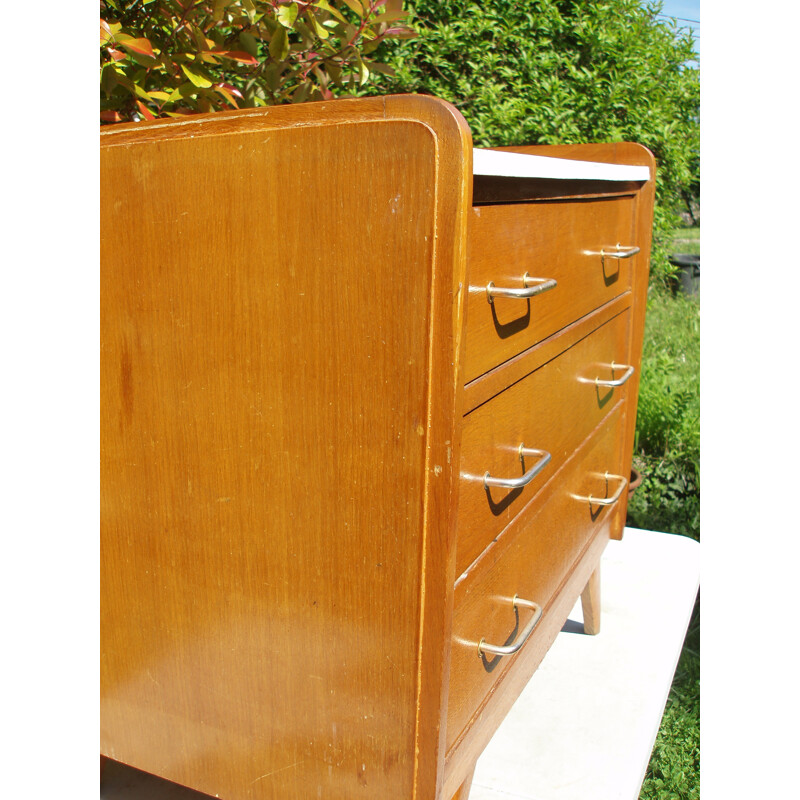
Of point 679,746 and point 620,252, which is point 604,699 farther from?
point 620,252

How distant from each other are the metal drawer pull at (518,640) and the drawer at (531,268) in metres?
0.35

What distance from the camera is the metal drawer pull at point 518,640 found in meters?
1.01

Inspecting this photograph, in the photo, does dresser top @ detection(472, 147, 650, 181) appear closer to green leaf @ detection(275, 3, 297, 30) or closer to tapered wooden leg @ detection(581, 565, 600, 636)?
green leaf @ detection(275, 3, 297, 30)

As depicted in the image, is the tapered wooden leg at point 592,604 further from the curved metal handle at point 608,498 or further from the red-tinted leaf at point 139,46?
the red-tinted leaf at point 139,46

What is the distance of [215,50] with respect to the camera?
1235 millimetres

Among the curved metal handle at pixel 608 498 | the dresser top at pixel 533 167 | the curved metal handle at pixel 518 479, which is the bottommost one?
the curved metal handle at pixel 608 498

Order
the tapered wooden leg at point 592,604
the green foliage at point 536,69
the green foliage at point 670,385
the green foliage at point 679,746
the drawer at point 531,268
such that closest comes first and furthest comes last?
1. the drawer at point 531,268
2. the green foliage at point 679,746
3. the tapered wooden leg at point 592,604
4. the green foliage at point 536,69
5. the green foliage at point 670,385

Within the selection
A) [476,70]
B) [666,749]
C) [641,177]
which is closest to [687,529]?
[666,749]

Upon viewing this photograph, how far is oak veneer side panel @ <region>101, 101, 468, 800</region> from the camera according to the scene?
814 mm

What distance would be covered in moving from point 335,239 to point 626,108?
2701mm

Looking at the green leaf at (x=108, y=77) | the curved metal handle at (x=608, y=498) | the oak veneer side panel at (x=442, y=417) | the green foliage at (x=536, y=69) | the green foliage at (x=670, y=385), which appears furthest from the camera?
the green foliage at (x=670, y=385)

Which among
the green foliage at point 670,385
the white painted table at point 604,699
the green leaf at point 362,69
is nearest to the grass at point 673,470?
the green foliage at point 670,385

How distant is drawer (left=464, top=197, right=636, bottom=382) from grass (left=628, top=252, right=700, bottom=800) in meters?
1.03

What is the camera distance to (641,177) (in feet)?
5.30
